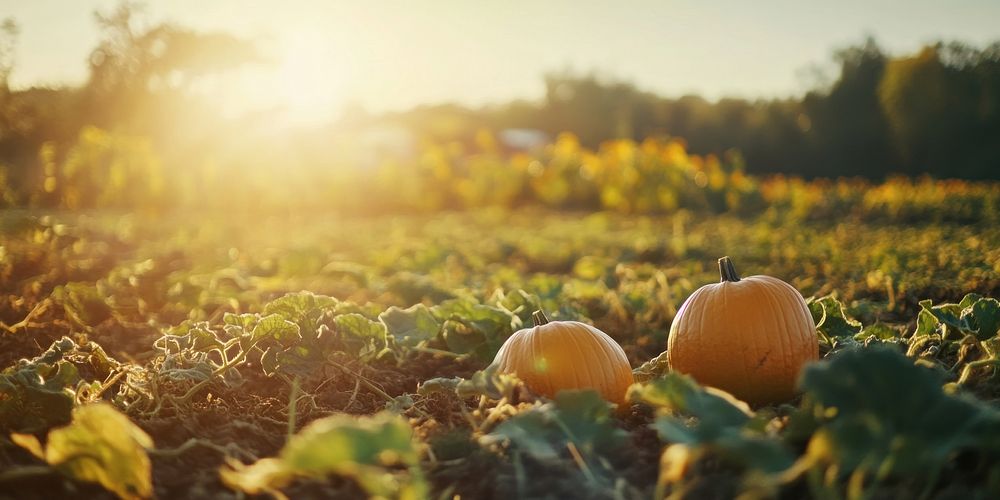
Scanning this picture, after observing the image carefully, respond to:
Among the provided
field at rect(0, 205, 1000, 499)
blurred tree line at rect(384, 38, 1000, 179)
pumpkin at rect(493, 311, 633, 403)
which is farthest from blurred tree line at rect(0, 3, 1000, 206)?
pumpkin at rect(493, 311, 633, 403)

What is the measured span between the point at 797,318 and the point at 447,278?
2756 mm

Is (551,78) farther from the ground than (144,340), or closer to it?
farther from the ground

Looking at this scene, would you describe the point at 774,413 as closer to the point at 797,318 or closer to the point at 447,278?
the point at 797,318

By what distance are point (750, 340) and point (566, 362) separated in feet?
1.69

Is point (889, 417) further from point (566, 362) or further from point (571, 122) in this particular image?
point (571, 122)

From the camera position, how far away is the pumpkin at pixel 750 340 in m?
2.10

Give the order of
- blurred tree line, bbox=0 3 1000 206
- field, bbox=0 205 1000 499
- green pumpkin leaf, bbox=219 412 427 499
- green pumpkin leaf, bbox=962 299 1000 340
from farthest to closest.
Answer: blurred tree line, bbox=0 3 1000 206, green pumpkin leaf, bbox=962 299 1000 340, field, bbox=0 205 1000 499, green pumpkin leaf, bbox=219 412 427 499

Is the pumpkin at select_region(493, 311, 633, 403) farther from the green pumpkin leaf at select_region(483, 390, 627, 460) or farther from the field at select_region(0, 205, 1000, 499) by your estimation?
the green pumpkin leaf at select_region(483, 390, 627, 460)

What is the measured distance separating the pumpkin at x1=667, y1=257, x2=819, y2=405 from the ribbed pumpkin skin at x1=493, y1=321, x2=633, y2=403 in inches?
8.5

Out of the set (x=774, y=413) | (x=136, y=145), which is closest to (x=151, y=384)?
(x=774, y=413)

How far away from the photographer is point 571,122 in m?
28.7

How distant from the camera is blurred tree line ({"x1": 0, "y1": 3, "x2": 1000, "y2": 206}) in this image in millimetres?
11953

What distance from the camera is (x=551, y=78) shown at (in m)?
31.9

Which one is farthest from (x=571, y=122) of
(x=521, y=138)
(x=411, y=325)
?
(x=411, y=325)
